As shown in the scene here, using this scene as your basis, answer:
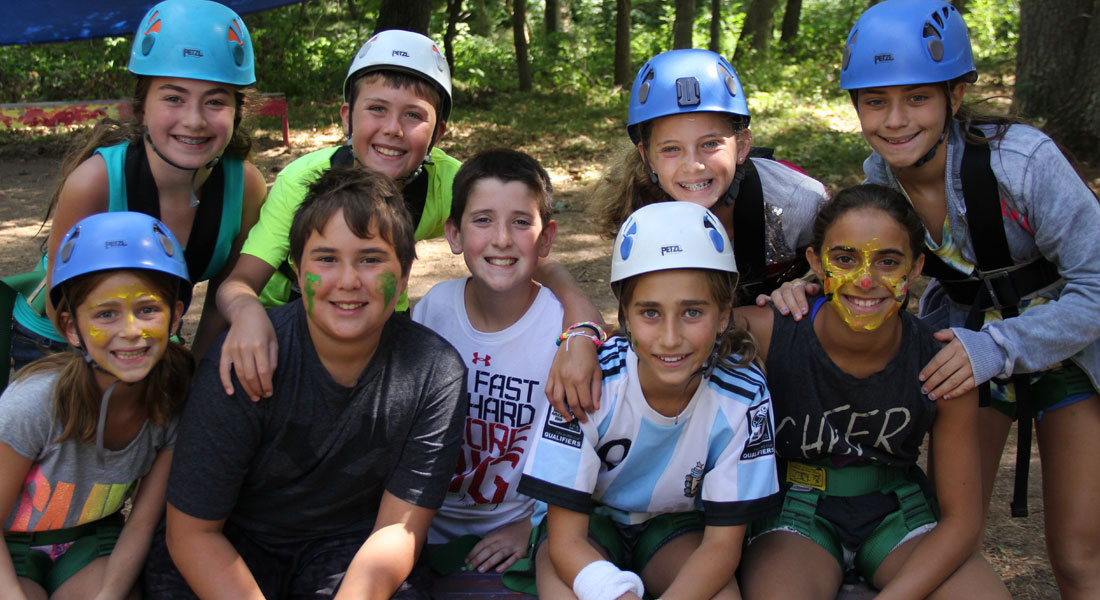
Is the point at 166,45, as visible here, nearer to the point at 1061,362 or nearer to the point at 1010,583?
the point at 1061,362

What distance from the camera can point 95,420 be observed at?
2.74 meters

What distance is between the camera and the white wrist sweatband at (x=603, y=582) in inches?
99.4

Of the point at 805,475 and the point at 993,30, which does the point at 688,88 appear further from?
the point at 993,30

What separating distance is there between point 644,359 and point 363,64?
1.68 m

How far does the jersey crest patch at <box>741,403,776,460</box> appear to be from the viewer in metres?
2.73

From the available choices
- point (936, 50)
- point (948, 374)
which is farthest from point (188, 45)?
point (948, 374)

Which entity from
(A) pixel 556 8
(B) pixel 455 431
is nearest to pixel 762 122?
(A) pixel 556 8

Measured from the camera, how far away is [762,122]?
1197 centimetres

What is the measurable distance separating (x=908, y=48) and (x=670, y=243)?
1.12 m

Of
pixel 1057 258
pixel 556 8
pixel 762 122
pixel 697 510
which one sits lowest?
pixel 697 510

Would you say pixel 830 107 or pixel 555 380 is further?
pixel 830 107

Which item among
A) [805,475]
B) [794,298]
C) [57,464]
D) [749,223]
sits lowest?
[805,475]

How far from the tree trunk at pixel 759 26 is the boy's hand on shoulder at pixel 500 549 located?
1490 centimetres

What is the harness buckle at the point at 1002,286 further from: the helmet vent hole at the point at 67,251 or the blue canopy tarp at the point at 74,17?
the blue canopy tarp at the point at 74,17
